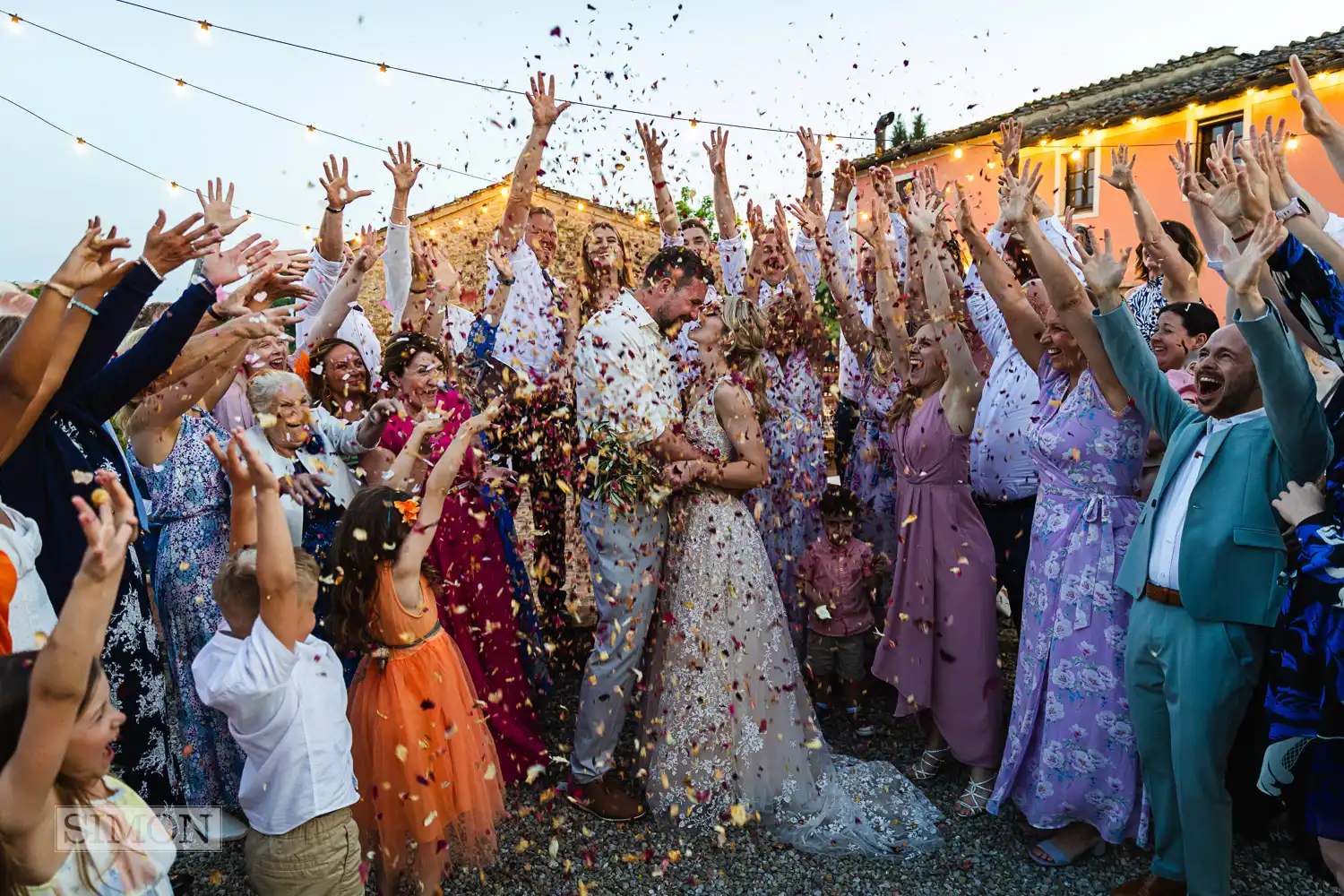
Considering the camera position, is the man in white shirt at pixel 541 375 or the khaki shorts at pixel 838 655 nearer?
the khaki shorts at pixel 838 655

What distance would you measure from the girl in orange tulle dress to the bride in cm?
92

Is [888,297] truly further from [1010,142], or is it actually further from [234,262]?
[234,262]

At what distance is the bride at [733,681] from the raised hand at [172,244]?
1967 mm

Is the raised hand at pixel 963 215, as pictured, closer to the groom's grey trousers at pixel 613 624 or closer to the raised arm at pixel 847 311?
the raised arm at pixel 847 311

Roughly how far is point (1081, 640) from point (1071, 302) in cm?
130

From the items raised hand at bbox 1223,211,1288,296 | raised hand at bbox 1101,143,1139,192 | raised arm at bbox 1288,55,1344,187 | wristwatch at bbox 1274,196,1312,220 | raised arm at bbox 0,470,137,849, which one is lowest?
raised arm at bbox 0,470,137,849

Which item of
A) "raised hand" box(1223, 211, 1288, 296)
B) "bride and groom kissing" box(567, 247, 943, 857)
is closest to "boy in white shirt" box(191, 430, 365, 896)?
"bride and groom kissing" box(567, 247, 943, 857)

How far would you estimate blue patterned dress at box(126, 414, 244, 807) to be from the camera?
3355mm

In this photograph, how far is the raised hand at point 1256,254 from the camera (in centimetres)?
243

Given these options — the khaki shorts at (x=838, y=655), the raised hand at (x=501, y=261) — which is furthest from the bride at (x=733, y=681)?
the raised hand at (x=501, y=261)

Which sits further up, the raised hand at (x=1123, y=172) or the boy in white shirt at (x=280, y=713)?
the raised hand at (x=1123, y=172)

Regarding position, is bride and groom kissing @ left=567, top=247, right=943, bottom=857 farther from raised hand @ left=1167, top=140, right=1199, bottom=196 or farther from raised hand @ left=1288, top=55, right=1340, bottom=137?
raised hand @ left=1288, top=55, right=1340, bottom=137

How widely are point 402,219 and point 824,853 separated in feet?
13.3

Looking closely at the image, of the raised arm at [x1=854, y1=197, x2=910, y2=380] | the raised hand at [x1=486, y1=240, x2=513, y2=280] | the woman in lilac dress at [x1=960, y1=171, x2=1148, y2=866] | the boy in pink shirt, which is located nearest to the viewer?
the woman in lilac dress at [x1=960, y1=171, x2=1148, y2=866]
